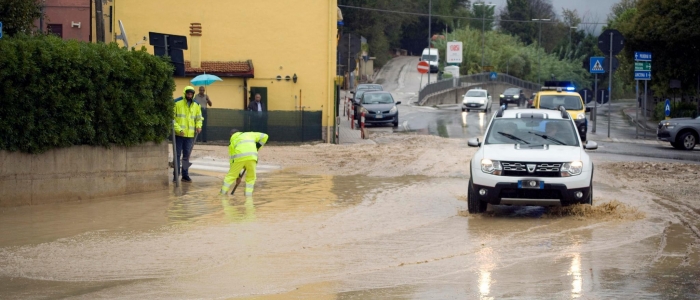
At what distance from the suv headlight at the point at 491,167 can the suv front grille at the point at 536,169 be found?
0.09 meters

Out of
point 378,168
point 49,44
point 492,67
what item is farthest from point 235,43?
point 492,67

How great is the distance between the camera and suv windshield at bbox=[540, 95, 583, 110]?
106 feet

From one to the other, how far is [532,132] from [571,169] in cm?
145

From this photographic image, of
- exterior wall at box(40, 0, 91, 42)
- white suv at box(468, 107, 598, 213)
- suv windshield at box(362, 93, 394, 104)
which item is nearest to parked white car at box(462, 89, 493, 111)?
suv windshield at box(362, 93, 394, 104)

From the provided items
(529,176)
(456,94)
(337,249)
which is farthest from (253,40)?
(456,94)

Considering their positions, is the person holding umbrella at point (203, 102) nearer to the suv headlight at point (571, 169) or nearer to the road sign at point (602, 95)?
the suv headlight at point (571, 169)

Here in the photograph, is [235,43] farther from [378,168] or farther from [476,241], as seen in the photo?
[476,241]

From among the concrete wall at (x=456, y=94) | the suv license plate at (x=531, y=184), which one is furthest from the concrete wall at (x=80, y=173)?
the concrete wall at (x=456, y=94)

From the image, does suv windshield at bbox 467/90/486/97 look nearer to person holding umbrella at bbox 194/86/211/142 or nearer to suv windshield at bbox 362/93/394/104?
suv windshield at bbox 362/93/394/104

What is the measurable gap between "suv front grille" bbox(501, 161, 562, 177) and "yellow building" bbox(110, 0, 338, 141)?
674 inches

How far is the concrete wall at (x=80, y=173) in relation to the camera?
1410cm

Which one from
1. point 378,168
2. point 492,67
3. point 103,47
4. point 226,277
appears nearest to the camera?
point 226,277

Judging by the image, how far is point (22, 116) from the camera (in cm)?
1396

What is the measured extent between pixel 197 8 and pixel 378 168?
11.8m
